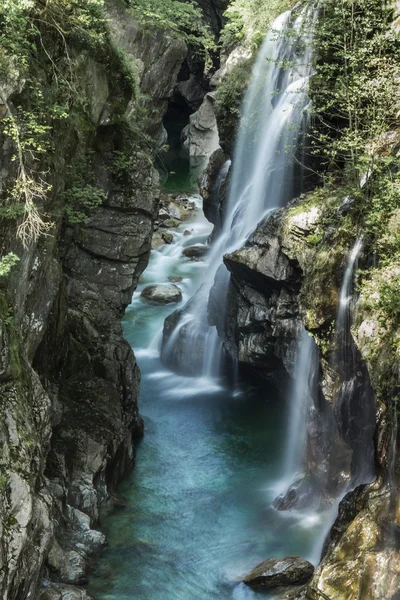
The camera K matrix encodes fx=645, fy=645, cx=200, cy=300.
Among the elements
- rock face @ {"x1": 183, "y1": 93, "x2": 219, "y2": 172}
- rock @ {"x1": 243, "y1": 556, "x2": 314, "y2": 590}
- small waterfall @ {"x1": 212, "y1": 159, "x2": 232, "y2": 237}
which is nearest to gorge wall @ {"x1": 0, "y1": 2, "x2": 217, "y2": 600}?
rock @ {"x1": 243, "y1": 556, "x2": 314, "y2": 590}

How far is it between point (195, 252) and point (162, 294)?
4238 mm

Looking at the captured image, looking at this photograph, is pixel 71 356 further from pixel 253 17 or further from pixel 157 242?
pixel 157 242

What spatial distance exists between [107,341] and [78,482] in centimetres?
392

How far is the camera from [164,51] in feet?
82.8

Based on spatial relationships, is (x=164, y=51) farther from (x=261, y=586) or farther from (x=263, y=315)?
(x=261, y=586)

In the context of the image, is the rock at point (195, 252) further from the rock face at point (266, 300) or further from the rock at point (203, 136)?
the rock at point (203, 136)

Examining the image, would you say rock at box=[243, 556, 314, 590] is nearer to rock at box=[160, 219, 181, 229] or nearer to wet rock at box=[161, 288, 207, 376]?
wet rock at box=[161, 288, 207, 376]

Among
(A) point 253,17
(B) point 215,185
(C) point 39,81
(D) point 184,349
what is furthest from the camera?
(B) point 215,185

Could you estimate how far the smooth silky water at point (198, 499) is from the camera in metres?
11.7

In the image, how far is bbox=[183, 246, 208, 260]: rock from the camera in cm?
2822

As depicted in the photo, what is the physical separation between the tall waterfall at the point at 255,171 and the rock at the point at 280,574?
9192 millimetres

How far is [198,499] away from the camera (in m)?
14.4

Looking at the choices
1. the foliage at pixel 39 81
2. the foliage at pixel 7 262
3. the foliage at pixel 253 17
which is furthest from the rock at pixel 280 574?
the foliage at pixel 253 17

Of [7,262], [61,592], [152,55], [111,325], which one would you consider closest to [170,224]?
[152,55]
